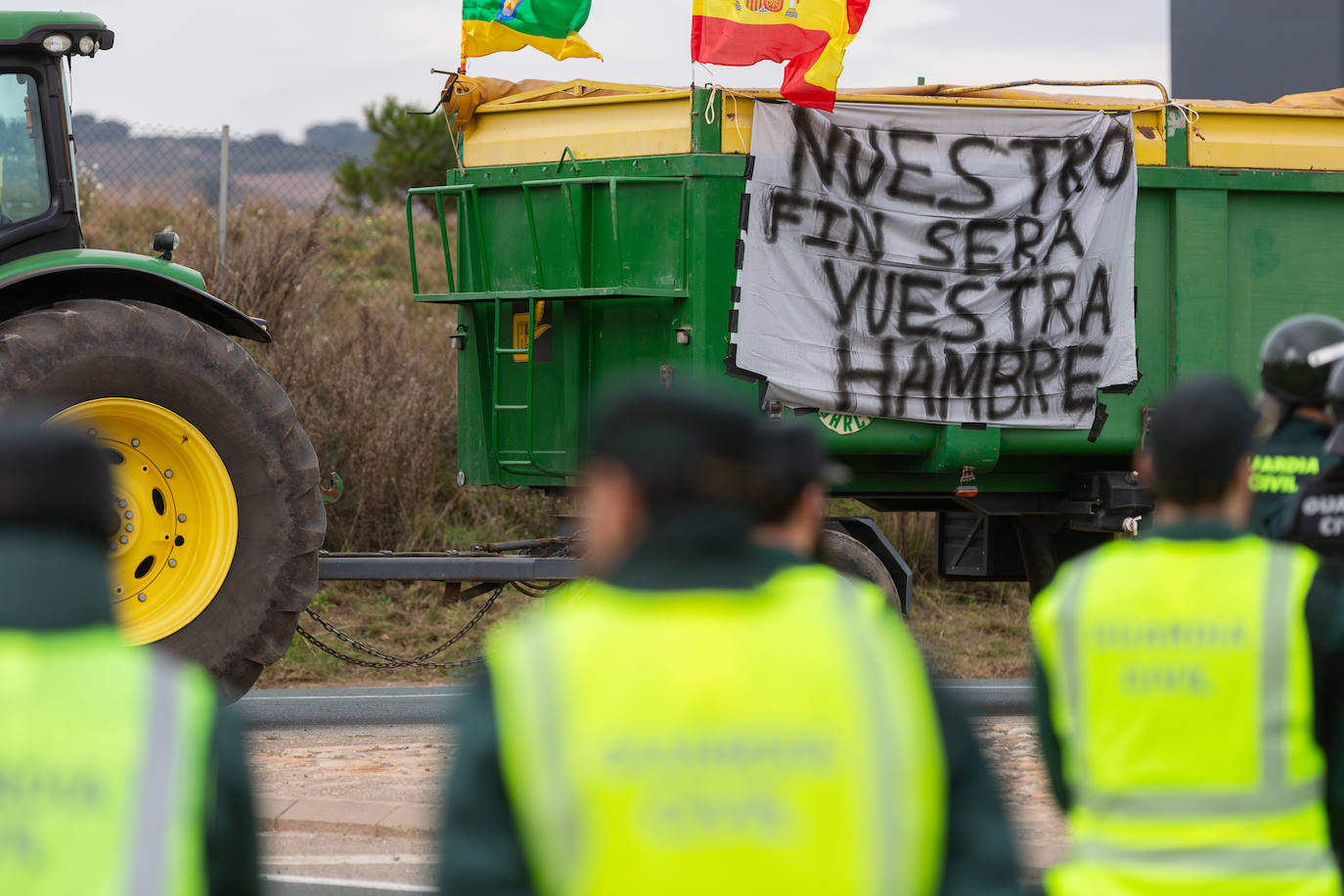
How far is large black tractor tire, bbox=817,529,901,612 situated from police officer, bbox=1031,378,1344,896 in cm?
581

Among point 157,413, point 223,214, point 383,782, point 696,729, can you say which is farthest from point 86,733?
point 223,214

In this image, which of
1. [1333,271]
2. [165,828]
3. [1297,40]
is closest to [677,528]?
[165,828]

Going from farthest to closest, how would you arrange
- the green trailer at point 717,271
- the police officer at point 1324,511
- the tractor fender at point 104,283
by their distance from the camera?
the green trailer at point 717,271 → the tractor fender at point 104,283 → the police officer at point 1324,511

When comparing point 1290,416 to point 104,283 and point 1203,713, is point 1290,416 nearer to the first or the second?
point 1203,713

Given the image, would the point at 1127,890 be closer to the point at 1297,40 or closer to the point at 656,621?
the point at 656,621

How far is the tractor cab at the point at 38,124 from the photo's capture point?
738 cm

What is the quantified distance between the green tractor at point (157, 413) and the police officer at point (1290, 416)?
14.5 ft

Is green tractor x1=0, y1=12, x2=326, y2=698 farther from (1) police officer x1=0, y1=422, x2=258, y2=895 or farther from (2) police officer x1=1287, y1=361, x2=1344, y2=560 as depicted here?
(1) police officer x1=0, y1=422, x2=258, y2=895

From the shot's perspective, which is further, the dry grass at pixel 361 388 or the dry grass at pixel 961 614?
the dry grass at pixel 361 388

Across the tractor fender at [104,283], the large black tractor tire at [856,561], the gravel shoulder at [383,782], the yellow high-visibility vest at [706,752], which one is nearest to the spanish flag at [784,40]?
the large black tractor tire at [856,561]

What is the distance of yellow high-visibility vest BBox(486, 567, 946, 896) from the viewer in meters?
1.84

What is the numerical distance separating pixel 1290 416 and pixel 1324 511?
462 millimetres

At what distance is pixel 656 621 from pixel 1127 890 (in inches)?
41.4

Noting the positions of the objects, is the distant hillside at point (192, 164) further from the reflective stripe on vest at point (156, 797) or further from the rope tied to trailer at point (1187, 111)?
the reflective stripe on vest at point (156, 797)
